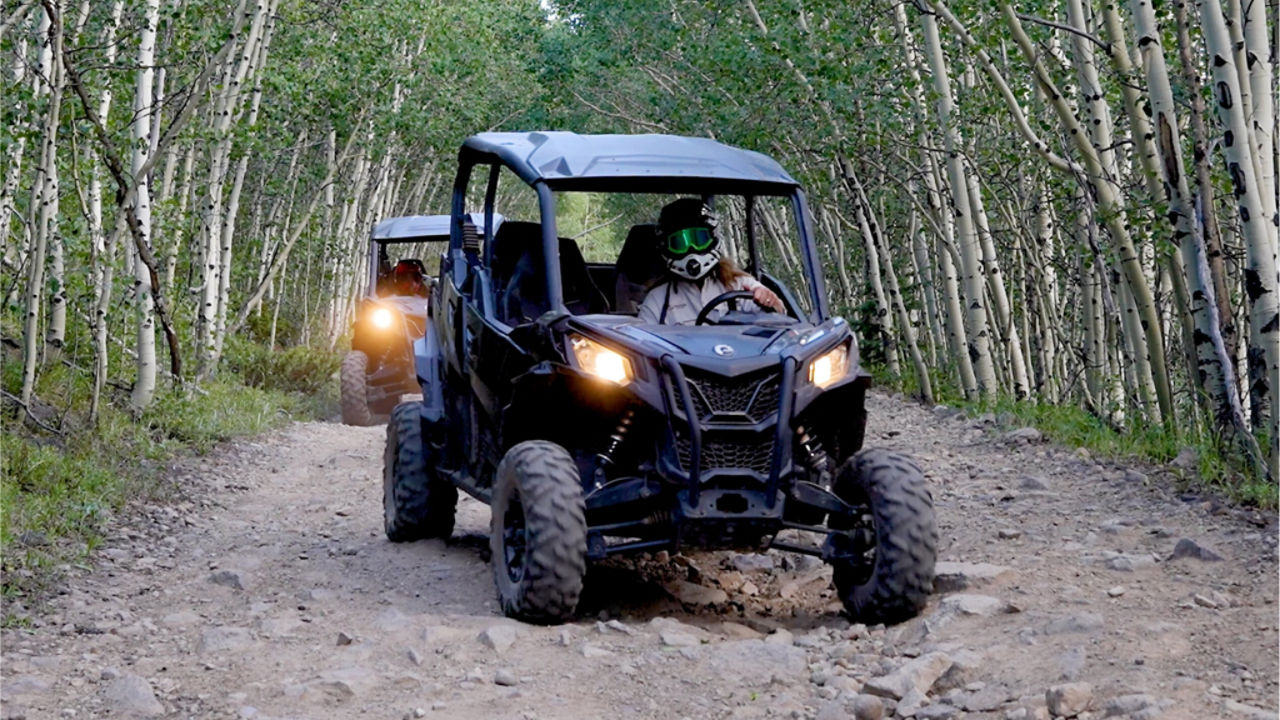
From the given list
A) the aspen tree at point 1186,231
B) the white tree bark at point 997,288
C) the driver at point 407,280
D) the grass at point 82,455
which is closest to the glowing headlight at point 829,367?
the aspen tree at point 1186,231

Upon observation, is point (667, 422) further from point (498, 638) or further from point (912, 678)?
point (912, 678)

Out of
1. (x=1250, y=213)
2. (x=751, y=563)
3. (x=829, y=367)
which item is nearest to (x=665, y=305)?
(x=829, y=367)

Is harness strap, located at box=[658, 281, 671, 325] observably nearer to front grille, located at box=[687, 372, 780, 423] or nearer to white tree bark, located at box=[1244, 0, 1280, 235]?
front grille, located at box=[687, 372, 780, 423]

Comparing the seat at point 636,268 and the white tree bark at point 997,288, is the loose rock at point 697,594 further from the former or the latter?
the white tree bark at point 997,288

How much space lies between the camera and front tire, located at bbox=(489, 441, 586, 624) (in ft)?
20.2

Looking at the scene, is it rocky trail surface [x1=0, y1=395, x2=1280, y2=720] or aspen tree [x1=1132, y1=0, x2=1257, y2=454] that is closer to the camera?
rocky trail surface [x1=0, y1=395, x2=1280, y2=720]

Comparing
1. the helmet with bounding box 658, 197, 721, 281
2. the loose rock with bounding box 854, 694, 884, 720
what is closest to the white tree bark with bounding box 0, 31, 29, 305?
the helmet with bounding box 658, 197, 721, 281

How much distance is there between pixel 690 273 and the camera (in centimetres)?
720

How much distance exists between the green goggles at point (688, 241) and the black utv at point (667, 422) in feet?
0.63

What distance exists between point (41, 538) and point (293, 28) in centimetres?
1264

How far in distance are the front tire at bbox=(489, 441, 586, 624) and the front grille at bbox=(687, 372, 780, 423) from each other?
612mm

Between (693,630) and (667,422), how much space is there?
872 millimetres

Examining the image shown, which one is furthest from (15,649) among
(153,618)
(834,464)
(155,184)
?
(155,184)

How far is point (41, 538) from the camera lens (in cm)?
781
